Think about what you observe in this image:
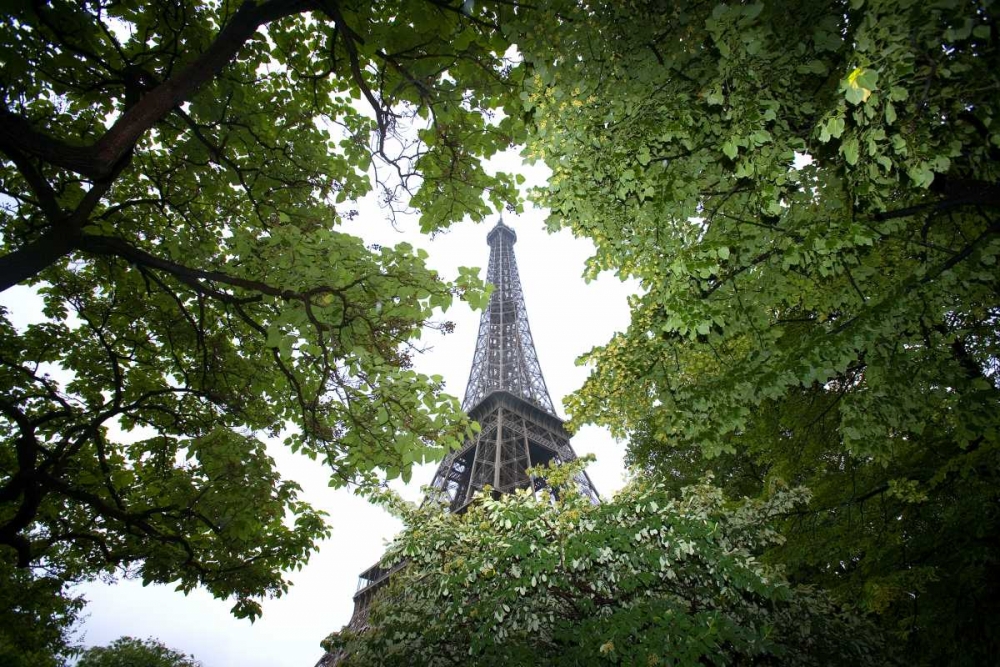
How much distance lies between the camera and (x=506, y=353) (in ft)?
160

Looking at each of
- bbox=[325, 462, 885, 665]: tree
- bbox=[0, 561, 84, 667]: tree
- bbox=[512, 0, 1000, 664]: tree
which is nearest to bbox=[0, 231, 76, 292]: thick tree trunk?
bbox=[512, 0, 1000, 664]: tree

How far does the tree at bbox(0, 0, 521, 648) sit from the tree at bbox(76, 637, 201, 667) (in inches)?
1171

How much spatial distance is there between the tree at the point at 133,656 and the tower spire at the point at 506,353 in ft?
88.3

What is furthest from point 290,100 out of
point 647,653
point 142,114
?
A: point 647,653

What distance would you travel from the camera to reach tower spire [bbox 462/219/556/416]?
44125 millimetres

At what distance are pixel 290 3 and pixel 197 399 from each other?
5.42 metres

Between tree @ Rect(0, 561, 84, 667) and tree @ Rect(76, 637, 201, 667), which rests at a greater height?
tree @ Rect(76, 637, 201, 667)

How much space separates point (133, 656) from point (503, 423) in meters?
28.8

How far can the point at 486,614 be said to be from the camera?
596cm

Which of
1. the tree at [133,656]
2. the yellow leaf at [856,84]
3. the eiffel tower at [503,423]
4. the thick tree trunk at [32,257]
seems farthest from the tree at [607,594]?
the tree at [133,656]

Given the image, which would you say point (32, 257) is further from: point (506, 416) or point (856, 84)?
point (506, 416)

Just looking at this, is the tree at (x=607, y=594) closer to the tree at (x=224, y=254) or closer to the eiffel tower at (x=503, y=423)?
the tree at (x=224, y=254)

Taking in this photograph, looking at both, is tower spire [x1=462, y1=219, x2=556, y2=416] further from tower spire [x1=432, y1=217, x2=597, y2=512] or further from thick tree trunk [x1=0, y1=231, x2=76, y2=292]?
thick tree trunk [x1=0, y1=231, x2=76, y2=292]

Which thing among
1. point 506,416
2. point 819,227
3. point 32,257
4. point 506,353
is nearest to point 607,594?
point 819,227
